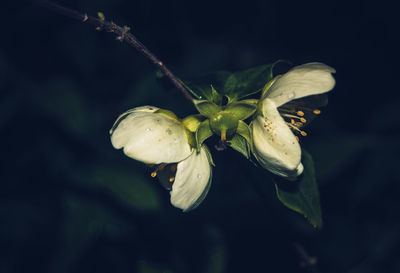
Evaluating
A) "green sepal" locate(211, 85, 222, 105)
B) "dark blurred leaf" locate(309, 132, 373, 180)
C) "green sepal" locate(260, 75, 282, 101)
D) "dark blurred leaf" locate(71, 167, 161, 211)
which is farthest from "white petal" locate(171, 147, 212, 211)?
"dark blurred leaf" locate(309, 132, 373, 180)

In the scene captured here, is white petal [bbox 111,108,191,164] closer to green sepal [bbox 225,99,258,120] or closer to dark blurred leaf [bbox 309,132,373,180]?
Answer: green sepal [bbox 225,99,258,120]

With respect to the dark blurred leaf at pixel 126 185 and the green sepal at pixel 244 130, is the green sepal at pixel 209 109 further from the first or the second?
the dark blurred leaf at pixel 126 185

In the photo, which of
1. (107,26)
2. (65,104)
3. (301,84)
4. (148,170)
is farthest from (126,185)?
(301,84)

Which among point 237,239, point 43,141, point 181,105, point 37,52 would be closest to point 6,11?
point 37,52

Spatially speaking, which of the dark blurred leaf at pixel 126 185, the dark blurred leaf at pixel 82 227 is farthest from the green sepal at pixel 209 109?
the dark blurred leaf at pixel 82 227

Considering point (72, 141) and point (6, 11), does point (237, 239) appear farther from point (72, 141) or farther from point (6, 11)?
point (6, 11)
